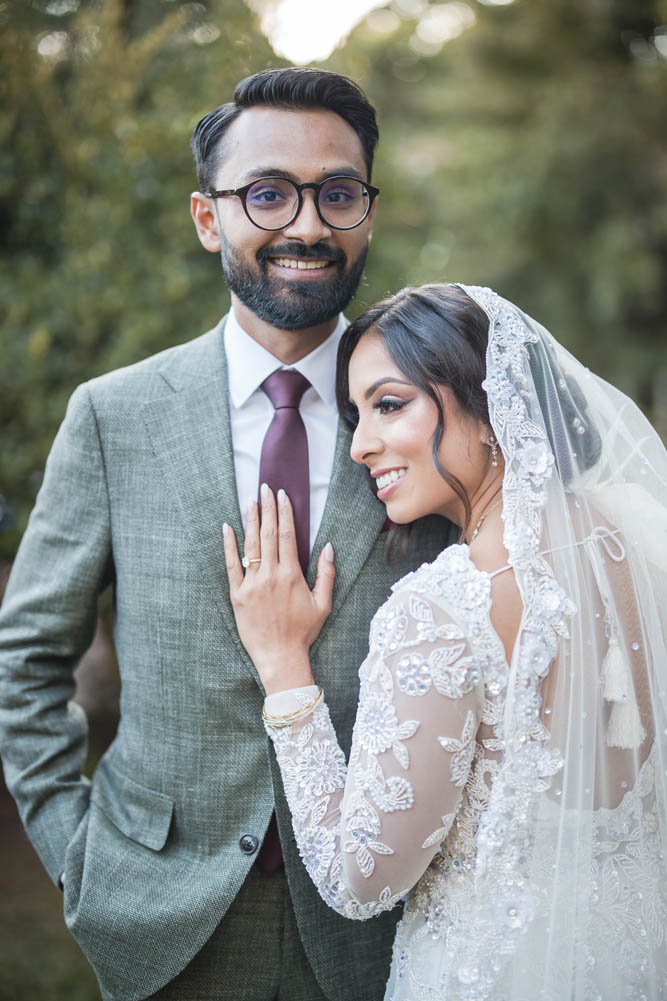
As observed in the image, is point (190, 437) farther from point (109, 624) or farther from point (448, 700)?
point (109, 624)

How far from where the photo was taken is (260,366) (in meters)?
2.16

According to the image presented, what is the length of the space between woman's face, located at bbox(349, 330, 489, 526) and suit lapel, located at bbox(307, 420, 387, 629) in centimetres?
12

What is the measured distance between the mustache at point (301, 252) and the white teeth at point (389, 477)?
0.56 metres

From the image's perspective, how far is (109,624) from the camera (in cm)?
402

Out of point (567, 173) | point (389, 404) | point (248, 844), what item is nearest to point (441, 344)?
point (389, 404)

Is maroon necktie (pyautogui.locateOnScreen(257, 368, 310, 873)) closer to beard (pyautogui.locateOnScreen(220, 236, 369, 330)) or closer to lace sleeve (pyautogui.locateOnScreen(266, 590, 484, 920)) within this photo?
beard (pyautogui.locateOnScreen(220, 236, 369, 330))

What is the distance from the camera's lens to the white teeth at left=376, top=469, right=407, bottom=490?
188 centimetres

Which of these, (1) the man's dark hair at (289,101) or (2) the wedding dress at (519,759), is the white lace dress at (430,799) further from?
(1) the man's dark hair at (289,101)

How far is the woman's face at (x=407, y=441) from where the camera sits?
1803mm

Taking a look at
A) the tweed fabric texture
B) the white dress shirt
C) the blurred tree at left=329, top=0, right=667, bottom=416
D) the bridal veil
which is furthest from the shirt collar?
the blurred tree at left=329, top=0, right=667, bottom=416

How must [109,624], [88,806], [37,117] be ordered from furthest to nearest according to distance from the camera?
[109,624] < [37,117] < [88,806]

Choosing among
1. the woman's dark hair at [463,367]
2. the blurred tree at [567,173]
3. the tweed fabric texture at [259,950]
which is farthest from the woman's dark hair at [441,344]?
the blurred tree at [567,173]

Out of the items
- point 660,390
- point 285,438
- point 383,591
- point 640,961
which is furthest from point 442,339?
point 660,390

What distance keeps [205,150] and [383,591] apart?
120 cm
